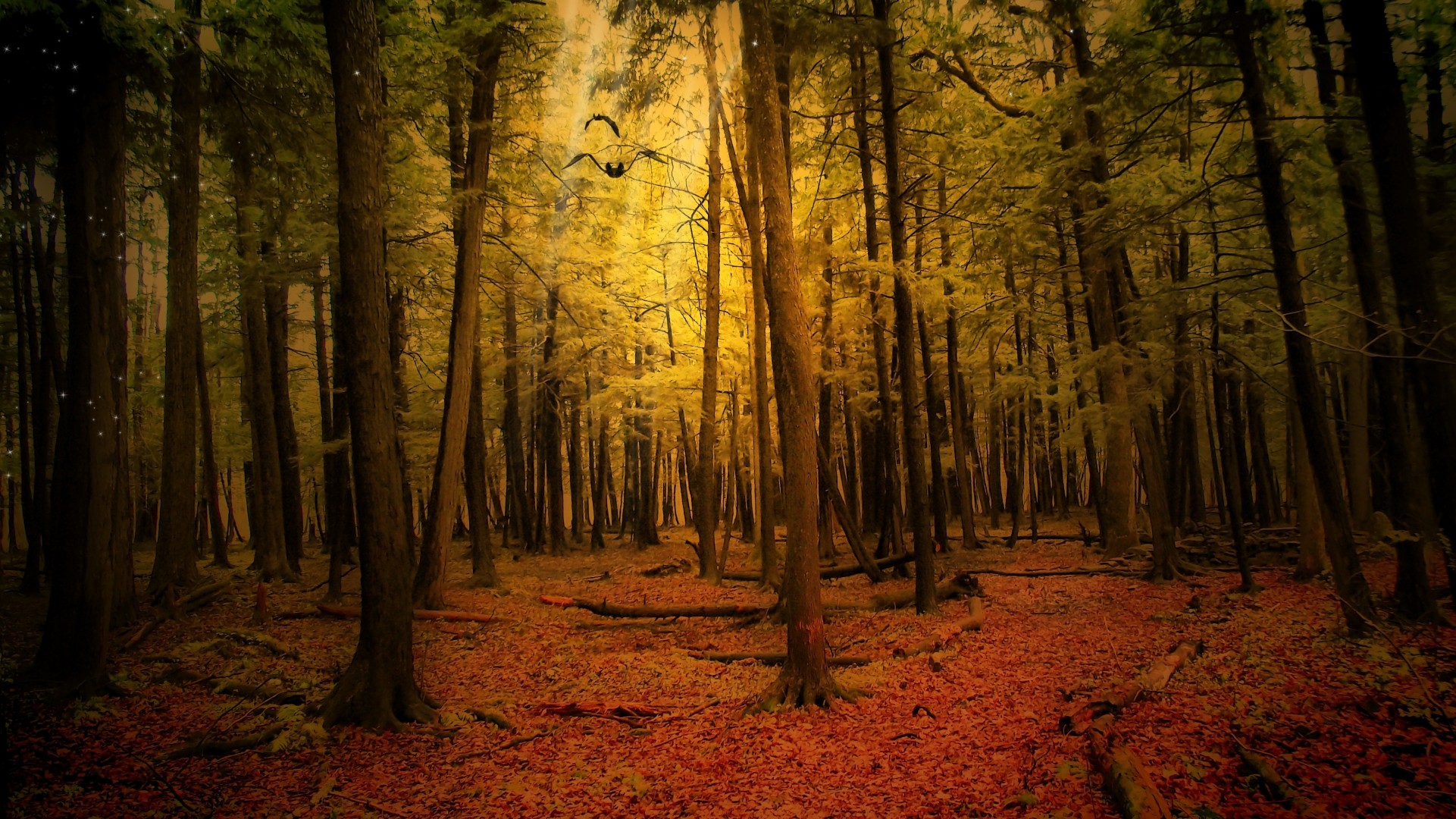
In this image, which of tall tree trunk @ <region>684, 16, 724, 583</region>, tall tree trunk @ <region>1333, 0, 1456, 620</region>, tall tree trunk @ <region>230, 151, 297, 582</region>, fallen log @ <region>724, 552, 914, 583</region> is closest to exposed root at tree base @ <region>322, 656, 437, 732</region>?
fallen log @ <region>724, 552, 914, 583</region>

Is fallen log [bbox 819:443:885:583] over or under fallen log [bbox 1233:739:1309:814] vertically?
over

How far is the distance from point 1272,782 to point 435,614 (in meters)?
10.1

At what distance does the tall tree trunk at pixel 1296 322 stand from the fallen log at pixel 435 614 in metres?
10.8

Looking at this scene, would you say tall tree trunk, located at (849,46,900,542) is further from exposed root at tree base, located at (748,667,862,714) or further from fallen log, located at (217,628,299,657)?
fallen log, located at (217,628,299,657)

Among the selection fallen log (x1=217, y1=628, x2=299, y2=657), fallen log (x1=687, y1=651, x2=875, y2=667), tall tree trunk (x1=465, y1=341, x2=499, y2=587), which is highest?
tall tree trunk (x1=465, y1=341, x2=499, y2=587)

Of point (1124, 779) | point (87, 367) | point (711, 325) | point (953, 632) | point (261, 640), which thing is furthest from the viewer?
point (711, 325)

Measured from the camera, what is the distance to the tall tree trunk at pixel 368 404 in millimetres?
6086

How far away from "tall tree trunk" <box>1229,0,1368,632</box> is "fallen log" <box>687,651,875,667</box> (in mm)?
4886

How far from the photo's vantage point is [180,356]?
10.8m

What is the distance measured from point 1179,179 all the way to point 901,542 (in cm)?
817

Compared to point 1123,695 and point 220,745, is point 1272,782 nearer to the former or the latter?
point 1123,695

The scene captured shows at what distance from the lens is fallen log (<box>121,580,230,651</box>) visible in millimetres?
8164

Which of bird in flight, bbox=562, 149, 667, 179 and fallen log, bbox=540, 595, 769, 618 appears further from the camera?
bird in flight, bbox=562, 149, 667, 179

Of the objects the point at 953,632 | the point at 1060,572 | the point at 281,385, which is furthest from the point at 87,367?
the point at 1060,572
